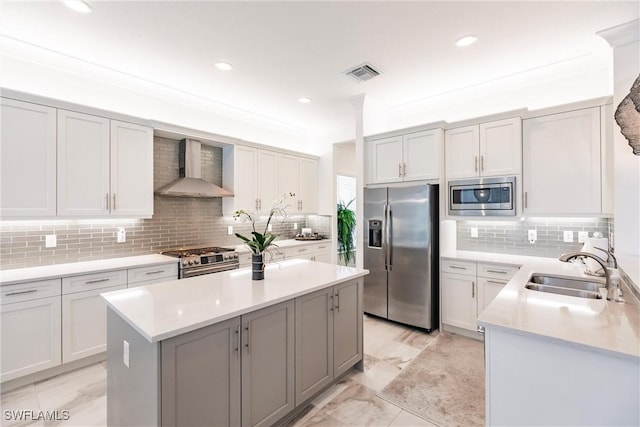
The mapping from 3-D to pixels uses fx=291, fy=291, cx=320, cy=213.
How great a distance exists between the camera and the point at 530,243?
11.1ft

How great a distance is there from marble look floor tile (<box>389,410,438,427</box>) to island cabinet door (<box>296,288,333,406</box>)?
537 mm

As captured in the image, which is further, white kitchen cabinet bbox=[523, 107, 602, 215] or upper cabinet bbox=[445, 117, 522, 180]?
upper cabinet bbox=[445, 117, 522, 180]

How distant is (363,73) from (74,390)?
3.95m

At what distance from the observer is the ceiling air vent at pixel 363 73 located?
3.06m

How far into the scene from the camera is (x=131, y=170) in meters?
3.17

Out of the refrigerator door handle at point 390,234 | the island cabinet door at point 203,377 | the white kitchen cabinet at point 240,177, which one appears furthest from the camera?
the white kitchen cabinet at point 240,177

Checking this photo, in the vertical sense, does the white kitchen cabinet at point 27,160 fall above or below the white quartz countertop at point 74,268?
above

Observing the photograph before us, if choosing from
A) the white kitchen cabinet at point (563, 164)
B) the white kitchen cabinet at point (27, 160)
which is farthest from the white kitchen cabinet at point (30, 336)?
the white kitchen cabinet at point (563, 164)

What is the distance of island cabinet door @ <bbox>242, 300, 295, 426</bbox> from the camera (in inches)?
66.8

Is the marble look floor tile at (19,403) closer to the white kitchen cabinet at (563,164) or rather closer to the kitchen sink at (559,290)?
the kitchen sink at (559,290)

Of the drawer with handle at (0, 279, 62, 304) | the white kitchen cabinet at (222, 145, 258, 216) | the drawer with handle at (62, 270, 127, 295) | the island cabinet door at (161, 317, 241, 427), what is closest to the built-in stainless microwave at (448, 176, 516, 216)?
the white kitchen cabinet at (222, 145, 258, 216)

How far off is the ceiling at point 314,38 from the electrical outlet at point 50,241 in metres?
1.76

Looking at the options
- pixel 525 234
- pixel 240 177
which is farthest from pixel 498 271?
pixel 240 177

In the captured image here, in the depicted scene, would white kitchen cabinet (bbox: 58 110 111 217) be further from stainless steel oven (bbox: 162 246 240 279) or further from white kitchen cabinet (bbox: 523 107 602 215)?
white kitchen cabinet (bbox: 523 107 602 215)
